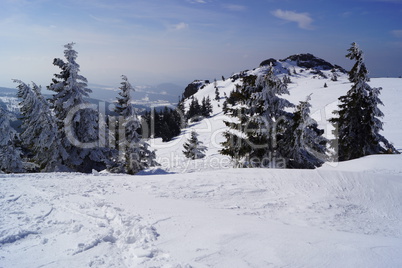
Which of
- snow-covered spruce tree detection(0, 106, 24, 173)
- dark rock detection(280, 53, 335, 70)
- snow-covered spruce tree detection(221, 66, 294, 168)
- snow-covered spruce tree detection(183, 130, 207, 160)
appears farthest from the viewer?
dark rock detection(280, 53, 335, 70)

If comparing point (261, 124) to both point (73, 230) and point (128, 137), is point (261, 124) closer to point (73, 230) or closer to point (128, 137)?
point (73, 230)

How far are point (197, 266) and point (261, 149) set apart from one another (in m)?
11.5

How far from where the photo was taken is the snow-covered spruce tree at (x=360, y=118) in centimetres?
1593

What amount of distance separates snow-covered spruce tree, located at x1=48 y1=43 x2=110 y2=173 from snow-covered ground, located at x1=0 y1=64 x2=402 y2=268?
8573mm

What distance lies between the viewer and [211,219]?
607 centimetres

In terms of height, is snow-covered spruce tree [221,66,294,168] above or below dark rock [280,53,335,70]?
below

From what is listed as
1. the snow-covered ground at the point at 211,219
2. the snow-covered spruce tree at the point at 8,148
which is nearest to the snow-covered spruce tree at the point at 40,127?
the snow-covered spruce tree at the point at 8,148

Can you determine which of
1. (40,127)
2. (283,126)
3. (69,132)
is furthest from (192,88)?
(283,126)

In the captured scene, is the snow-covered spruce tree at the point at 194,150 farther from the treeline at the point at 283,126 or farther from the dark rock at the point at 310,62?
the dark rock at the point at 310,62

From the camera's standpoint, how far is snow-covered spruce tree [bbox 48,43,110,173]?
1784cm

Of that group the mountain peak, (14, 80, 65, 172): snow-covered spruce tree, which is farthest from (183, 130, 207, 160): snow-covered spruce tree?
the mountain peak

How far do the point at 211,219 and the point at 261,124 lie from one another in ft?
29.6

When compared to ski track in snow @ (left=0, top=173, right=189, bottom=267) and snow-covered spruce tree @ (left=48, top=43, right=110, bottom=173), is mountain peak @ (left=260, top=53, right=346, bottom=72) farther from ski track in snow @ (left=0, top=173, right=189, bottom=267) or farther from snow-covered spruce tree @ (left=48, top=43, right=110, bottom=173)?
ski track in snow @ (left=0, top=173, right=189, bottom=267)

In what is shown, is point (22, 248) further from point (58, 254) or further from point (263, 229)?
point (263, 229)
